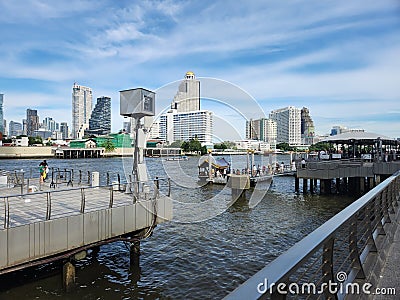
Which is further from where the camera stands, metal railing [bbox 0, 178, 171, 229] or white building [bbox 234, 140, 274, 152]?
white building [bbox 234, 140, 274, 152]

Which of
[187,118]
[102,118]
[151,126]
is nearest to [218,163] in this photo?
[151,126]

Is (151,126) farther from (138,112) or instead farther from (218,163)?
(218,163)

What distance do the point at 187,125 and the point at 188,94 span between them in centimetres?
203

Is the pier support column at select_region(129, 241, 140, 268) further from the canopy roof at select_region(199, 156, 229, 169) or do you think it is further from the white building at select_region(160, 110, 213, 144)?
the canopy roof at select_region(199, 156, 229, 169)

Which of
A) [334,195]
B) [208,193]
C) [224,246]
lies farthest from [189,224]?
[334,195]

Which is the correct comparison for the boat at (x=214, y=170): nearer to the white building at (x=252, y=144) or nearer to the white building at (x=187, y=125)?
the white building at (x=252, y=144)

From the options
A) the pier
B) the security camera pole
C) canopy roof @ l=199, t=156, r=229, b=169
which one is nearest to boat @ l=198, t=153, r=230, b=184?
canopy roof @ l=199, t=156, r=229, b=169

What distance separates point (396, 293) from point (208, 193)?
27468 millimetres

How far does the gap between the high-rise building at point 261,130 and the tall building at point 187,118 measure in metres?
1.26

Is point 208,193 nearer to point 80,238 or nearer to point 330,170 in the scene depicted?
point 330,170

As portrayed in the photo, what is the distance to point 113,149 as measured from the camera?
406ft

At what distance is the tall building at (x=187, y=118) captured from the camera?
9.08 metres

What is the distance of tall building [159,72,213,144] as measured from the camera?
9.08m

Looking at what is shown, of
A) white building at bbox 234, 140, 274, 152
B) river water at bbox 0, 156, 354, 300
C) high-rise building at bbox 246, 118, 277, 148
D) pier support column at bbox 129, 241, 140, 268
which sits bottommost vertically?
river water at bbox 0, 156, 354, 300
